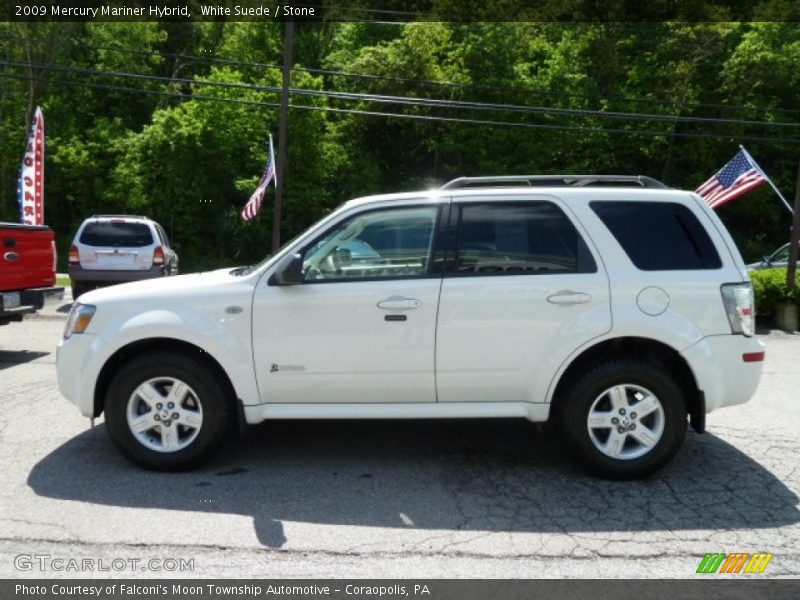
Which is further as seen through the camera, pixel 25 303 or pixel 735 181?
pixel 735 181

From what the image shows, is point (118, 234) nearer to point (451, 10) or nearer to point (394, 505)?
point (394, 505)

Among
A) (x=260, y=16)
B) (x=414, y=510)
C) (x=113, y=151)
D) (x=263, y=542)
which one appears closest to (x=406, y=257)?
(x=414, y=510)

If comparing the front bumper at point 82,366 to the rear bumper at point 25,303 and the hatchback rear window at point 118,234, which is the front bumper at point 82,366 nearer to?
the rear bumper at point 25,303

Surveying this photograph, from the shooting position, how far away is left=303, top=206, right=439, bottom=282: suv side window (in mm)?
4887

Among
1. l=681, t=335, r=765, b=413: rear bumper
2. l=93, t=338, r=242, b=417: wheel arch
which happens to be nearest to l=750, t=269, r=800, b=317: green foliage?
l=681, t=335, r=765, b=413: rear bumper

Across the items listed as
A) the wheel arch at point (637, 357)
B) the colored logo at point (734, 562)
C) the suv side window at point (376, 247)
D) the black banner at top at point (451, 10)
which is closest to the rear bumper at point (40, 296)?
the suv side window at point (376, 247)

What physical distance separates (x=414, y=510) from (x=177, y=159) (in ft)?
93.9

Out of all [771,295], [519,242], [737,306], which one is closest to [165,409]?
[519,242]

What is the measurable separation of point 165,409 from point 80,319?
872mm

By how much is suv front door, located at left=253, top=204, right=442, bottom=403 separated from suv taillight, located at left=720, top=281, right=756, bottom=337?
190 centimetres

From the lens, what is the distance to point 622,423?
4758 mm

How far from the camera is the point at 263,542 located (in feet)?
12.8

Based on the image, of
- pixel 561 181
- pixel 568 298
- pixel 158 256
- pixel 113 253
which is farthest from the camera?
pixel 158 256

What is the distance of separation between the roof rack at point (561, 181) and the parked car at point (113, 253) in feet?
32.7
